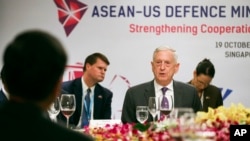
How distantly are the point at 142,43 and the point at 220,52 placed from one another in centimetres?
78

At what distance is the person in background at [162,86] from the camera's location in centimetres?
550

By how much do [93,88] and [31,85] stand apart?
15.8 feet

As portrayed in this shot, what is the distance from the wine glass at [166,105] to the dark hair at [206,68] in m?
2.48

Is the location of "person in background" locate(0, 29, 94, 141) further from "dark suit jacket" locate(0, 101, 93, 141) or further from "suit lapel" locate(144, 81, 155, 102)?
"suit lapel" locate(144, 81, 155, 102)

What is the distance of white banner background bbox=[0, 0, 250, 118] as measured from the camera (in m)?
6.36

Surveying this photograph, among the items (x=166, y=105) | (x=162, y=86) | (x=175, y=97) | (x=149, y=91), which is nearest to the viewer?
(x=166, y=105)

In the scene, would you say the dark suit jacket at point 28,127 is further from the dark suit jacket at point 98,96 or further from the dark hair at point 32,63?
the dark suit jacket at point 98,96

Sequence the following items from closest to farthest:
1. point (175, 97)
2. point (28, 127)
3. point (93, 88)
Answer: point (28, 127) < point (175, 97) < point (93, 88)

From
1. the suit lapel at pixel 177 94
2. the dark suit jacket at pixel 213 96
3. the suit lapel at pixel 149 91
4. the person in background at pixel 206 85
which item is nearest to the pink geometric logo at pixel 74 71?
the suit lapel at pixel 149 91

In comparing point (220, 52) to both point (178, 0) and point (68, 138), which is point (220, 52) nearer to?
point (178, 0)

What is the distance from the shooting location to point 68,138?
4.92 ft

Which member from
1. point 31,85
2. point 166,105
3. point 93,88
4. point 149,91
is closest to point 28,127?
point 31,85

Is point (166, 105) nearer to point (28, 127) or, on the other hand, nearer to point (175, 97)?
point (175, 97)

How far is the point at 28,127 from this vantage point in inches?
59.0
